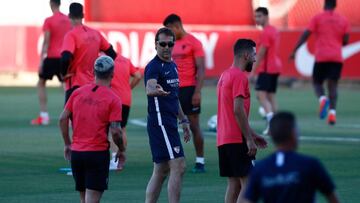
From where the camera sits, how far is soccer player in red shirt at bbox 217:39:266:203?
1059cm

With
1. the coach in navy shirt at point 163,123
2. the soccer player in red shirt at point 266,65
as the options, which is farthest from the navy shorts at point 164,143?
the soccer player in red shirt at point 266,65

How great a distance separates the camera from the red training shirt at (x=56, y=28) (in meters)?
19.9

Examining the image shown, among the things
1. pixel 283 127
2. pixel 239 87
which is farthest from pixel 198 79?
pixel 283 127

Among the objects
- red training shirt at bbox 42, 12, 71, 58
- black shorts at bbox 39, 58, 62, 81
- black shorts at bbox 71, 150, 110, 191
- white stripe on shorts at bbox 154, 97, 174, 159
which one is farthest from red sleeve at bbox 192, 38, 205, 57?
black shorts at bbox 39, 58, 62, 81

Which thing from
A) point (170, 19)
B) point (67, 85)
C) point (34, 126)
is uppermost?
point (170, 19)

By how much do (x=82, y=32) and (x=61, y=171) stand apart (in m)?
1.87

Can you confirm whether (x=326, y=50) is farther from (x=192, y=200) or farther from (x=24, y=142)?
(x=192, y=200)

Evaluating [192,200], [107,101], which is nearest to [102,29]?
[192,200]

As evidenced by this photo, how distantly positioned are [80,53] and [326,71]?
8994mm

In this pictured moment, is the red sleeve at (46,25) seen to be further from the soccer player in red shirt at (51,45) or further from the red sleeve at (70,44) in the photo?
the red sleeve at (70,44)

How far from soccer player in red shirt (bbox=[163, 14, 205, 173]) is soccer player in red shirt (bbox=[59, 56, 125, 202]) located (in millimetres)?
4637

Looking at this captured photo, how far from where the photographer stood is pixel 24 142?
18.8 m

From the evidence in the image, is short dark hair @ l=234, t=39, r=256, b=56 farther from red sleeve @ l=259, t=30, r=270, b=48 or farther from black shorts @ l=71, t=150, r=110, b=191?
red sleeve @ l=259, t=30, r=270, b=48

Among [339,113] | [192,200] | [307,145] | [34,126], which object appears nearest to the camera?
[192,200]
